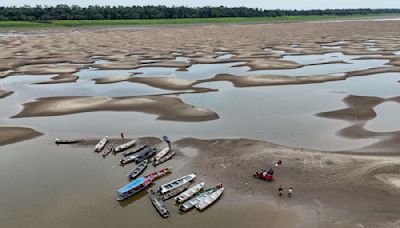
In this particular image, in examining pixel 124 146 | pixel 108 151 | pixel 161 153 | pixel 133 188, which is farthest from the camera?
pixel 124 146

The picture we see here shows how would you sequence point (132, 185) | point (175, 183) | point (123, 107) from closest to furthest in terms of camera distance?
point (132, 185) < point (175, 183) < point (123, 107)

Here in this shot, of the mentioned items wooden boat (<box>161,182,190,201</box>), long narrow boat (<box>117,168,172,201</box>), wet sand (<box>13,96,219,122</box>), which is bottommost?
wooden boat (<box>161,182,190,201</box>)

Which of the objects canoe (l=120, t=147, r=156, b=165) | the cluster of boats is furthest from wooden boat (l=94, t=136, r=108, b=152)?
canoe (l=120, t=147, r=156, b=165)

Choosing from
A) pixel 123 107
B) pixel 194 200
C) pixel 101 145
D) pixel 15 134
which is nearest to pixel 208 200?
pixel 194 200

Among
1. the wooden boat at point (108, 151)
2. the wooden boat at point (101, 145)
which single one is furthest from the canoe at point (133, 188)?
the wooden boat at point (101, 145)

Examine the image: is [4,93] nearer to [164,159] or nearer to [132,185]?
[164,159]

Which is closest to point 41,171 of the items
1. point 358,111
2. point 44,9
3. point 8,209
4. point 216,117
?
point 8,209

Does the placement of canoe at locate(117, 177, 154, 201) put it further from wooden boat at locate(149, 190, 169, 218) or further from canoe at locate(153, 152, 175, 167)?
canoe at locate(153, 152, 175, 167)
